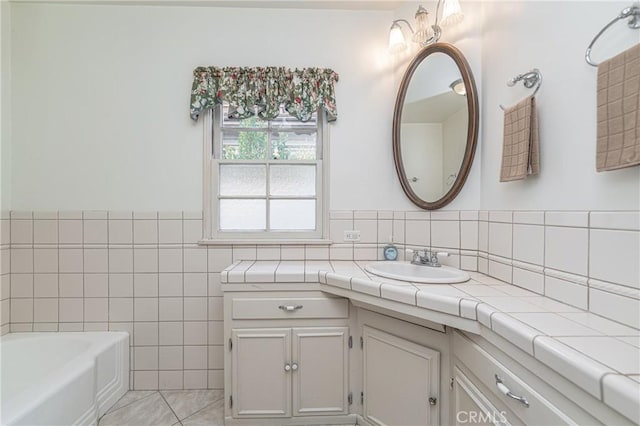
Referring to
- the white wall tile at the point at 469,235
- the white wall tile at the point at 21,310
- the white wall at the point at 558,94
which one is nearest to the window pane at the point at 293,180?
the white wall tile at the point at 469,235

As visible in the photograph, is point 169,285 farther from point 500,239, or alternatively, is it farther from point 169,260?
point 500,239

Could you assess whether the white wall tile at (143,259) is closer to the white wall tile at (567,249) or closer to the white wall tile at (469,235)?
the white wall tile at (469,235)

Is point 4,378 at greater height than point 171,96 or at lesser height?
lesser

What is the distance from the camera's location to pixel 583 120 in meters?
1.02

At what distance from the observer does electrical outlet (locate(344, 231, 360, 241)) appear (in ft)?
6.19

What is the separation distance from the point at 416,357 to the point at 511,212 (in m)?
0.88

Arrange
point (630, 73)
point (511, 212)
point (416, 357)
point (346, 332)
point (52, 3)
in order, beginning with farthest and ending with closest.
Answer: point (52, 3) → point (346, 332) → point (511, 212) → point (416, 357) → point (630, 73)

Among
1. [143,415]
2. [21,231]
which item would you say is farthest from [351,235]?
[21,231]

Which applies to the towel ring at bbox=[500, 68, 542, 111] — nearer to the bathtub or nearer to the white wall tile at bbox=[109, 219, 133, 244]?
the white wall tile at bbox=[109, 219, 133, 244]

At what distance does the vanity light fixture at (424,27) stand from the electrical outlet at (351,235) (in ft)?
4.14

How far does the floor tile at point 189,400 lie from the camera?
5.37 feet

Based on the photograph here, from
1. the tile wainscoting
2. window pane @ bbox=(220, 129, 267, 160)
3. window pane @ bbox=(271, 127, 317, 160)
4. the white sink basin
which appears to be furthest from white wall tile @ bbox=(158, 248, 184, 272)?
the white sink basin

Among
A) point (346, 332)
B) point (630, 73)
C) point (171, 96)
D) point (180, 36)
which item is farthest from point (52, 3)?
point (630, 73)

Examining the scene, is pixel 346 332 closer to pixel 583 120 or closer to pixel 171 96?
pixel 583 120
